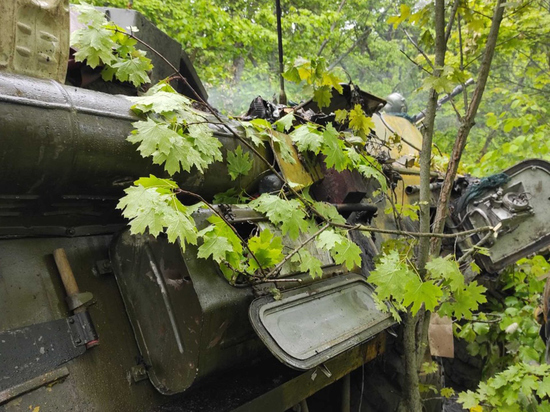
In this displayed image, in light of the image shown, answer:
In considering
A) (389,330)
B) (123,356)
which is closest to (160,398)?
(123,356)

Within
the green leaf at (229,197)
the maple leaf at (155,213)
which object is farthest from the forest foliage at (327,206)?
the green leaf at (229,197)

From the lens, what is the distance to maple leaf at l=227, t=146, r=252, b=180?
2.41 metres

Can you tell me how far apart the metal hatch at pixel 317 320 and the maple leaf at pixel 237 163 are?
2.42ft

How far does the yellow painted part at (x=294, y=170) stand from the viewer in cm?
280

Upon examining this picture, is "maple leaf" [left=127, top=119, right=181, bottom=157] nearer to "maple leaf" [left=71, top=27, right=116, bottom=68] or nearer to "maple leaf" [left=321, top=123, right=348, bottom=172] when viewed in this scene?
"maple leaf" [left=71, top=27, right=116, bottom=68]

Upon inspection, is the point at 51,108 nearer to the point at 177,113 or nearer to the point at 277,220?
the point at 177,113

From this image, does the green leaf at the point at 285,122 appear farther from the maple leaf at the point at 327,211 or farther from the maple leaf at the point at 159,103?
the maple leaf at the point at 159,103

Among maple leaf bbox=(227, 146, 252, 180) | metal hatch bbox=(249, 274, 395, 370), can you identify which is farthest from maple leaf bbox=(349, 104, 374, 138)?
metal hatch bbox=(249, 274, 395, 370)

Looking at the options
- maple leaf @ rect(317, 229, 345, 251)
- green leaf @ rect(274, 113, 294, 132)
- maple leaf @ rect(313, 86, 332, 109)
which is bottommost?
maple leaf @ rect(317, 229, 345, 251)

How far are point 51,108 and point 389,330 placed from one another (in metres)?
2.43

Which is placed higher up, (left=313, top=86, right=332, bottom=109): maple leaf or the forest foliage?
(left=313, top=86, right=332, bottom=109): maple leaf

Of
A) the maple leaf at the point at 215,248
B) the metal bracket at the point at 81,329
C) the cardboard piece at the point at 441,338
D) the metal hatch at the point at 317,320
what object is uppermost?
the maple leaf at the point at 215,248

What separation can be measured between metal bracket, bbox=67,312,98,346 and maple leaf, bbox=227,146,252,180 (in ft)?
3.42

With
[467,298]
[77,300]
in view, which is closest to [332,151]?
[467,298]
